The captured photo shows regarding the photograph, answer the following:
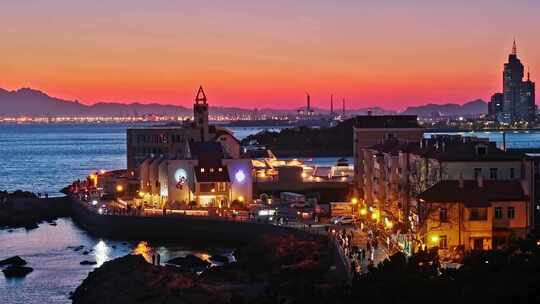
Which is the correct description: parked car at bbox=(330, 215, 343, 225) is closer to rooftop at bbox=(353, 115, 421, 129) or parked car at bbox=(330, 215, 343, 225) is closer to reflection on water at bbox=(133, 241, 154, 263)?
reflection on water at bbox=(133, 241, 154, 263)

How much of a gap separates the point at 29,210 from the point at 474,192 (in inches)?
766

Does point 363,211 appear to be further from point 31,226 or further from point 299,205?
point 31,226

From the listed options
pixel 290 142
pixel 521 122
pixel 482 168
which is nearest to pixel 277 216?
pixel 482 168

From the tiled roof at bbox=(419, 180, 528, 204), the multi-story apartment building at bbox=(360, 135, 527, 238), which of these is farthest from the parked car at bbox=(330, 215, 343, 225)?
the tiled roof at bbox=(419, 180, 528, 204)

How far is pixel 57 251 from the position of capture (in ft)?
83.2

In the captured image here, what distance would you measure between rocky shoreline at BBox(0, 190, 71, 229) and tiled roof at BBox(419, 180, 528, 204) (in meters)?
16.1

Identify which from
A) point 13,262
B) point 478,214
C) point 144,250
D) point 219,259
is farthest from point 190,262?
point 478,214

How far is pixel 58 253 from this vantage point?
81.9 ft

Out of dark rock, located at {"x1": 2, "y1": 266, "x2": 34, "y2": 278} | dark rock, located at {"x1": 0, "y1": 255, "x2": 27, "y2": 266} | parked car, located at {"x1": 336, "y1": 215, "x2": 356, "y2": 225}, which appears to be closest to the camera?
dark rock, located at {"x1": 2, "y1": 266, "x2": 34, "y2": 278}

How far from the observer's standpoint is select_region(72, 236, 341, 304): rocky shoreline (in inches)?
658

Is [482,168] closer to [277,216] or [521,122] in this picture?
[277,216]

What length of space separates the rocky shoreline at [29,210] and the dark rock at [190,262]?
10.0 meters

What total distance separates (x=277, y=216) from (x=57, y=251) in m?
5.98

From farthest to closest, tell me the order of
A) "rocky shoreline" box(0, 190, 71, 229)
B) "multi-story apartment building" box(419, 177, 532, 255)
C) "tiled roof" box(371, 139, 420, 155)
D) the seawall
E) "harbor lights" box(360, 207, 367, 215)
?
"rocky shoreline" box(0, 190, 71, 229)
"harbor lights" box(360, 207, 367, 215)
the seawall
"tiled roof" box(371, 139, 420, 155)
"multi-story apartment building" box(419, 177, 532, 255)
